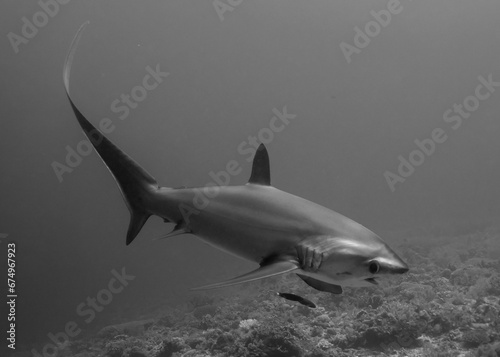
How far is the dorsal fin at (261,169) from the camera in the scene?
12.7 ft

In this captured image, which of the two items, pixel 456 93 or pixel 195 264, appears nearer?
pixel 195 264

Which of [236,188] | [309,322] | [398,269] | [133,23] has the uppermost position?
[133,23]

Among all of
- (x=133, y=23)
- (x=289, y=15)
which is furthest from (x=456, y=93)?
(x=133, y=23)

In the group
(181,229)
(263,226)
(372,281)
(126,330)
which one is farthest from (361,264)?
(126,330)

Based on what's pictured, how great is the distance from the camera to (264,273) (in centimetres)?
276

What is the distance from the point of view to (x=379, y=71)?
606 feet

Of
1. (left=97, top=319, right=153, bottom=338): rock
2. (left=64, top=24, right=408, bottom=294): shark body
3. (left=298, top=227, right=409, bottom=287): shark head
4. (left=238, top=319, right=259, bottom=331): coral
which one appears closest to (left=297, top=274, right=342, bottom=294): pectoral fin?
(left=64, top=24, right=408, bottom=294): shark body

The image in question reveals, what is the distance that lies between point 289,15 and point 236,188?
12895cm

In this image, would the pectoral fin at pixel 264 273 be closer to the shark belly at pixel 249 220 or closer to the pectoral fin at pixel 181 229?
the shark belly at pixel 249 220

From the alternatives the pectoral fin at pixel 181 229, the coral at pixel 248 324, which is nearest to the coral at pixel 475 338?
the coral at pixel 248 324

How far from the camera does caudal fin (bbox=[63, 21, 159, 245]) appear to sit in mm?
3162

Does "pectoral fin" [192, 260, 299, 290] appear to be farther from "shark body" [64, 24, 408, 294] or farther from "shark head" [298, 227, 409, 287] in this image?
"shark head" [298, 227, 409, 287]

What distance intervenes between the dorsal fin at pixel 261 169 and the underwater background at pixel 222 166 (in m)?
2.14

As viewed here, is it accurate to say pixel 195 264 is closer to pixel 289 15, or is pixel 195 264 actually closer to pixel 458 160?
pixel 289 15
